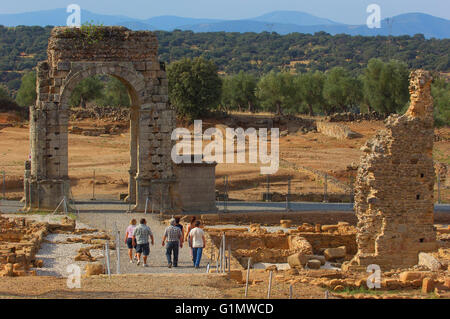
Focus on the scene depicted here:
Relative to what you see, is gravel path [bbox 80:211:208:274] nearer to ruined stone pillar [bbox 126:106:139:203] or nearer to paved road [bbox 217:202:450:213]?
ruined stone pillar [bbox 126:106:139:203]

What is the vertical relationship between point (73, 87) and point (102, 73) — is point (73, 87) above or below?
below

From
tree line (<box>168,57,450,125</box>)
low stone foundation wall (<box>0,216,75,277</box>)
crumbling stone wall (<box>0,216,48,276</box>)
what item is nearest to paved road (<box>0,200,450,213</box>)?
low stone foundation wall (<box>0,216,75,277</box>)

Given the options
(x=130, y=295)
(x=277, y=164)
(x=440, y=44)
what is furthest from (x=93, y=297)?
(x=440, y=44)

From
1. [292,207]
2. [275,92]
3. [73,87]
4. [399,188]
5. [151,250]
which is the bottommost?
[151,250]

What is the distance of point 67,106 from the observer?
30125 mm

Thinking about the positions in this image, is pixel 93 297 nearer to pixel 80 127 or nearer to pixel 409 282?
pixel 409 282

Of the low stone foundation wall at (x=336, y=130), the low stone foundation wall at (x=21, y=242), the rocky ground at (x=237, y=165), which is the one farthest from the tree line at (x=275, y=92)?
the low stone foundation wall at (x=21, y=242)

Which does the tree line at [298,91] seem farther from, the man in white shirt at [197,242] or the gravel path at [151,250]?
the man in white shirt at [197,242]

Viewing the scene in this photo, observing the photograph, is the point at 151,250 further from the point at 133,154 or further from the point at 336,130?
the point at 336,130

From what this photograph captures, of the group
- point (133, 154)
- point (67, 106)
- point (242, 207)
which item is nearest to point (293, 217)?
point (242, 207)

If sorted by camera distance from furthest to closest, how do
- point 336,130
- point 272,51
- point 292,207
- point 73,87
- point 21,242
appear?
1. point 272,51
2. point 336,130
3. point 292,207
4. point 73,87
5. point 21,242

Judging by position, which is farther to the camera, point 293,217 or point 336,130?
point 336,130

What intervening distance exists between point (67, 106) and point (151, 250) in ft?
30.0

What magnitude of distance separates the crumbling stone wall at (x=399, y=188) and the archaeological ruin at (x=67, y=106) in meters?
10.3
